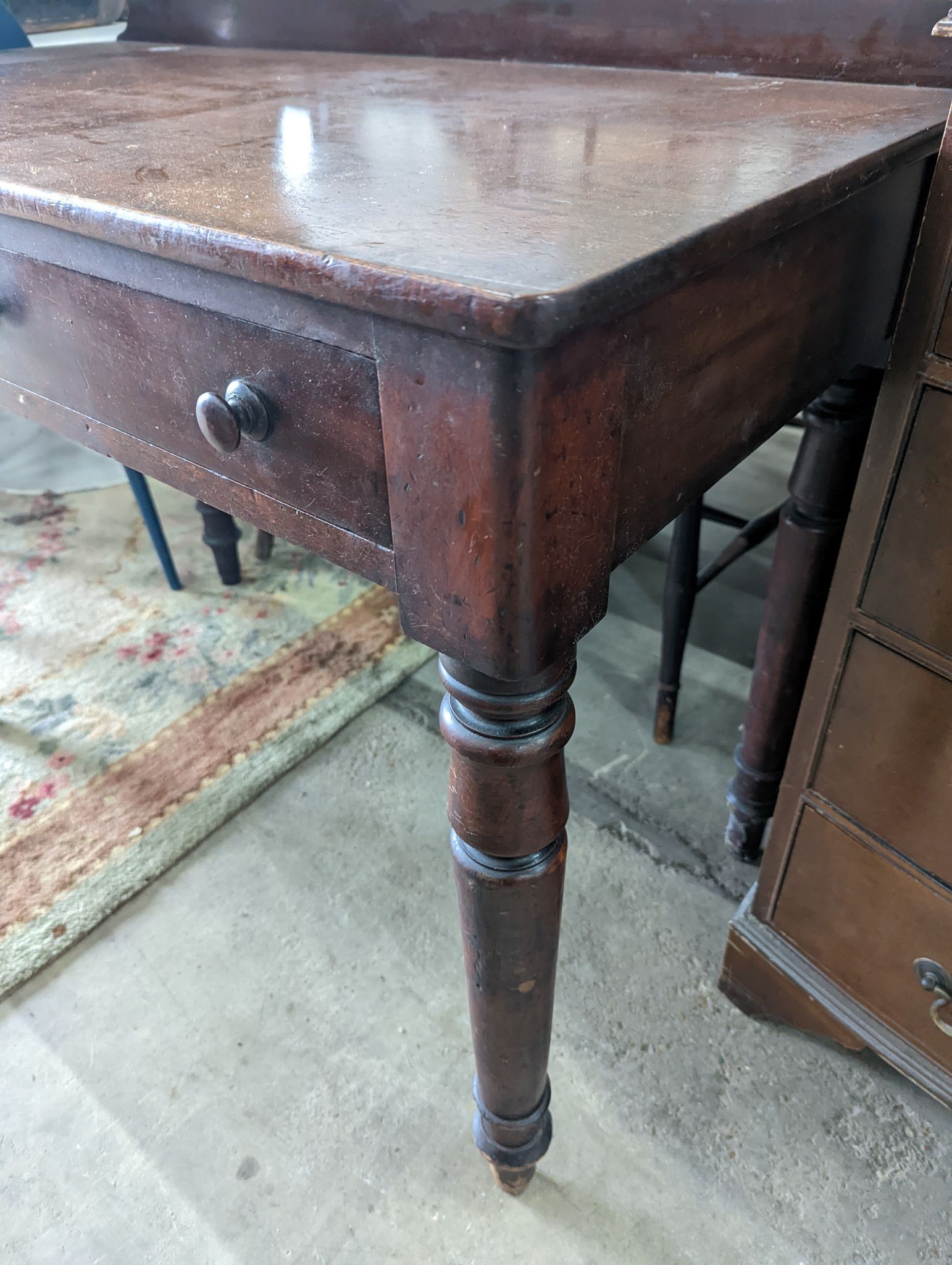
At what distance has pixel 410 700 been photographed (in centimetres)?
129

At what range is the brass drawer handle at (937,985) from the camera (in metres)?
0.67

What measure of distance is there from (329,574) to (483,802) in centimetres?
116

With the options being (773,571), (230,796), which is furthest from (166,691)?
(773,571)

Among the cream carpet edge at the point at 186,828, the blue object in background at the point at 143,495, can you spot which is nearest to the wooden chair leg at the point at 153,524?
the blue object in background at the point at 143,495

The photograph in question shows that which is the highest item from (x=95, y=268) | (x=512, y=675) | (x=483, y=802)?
(x=95, y=268)

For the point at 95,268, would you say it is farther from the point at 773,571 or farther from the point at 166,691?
the point at 166,691

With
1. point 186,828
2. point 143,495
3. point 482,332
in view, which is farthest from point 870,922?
point 143,495

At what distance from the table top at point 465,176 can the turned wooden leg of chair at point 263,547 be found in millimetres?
868

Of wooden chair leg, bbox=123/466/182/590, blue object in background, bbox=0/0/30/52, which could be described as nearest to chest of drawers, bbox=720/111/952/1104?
wooden chair leg, bbox=123/466/182/590

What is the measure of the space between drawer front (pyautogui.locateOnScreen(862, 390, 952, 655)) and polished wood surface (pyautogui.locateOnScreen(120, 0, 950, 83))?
1.00 ft

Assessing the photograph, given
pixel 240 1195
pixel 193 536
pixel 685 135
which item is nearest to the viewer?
pixel 685 135

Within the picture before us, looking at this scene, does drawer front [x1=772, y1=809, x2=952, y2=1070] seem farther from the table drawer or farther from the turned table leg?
the table drawer

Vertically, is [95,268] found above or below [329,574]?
above

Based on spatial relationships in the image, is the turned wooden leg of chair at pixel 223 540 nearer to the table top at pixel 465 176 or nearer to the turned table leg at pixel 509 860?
the table top at pixel 465 176
